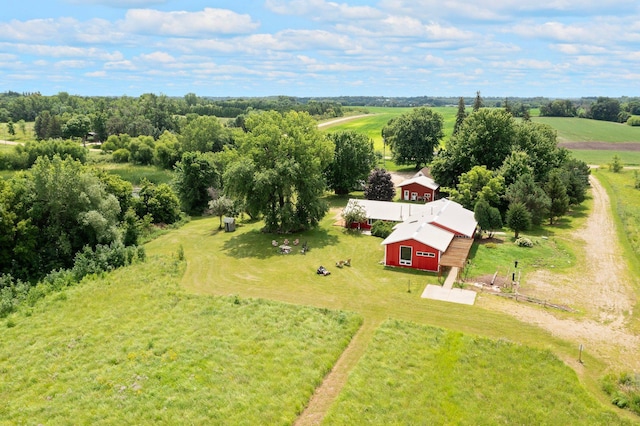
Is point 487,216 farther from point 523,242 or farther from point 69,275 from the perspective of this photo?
point 69,275

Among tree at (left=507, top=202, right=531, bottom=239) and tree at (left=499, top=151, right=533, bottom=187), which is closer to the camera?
tree at (left=507, top=202, right=531, bottom=239)

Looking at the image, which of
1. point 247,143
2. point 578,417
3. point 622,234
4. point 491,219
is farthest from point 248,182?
point 622,234

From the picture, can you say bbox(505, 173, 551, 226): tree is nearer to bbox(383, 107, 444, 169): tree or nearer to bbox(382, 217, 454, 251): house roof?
bbox(382, 217, 454, 251): house roof

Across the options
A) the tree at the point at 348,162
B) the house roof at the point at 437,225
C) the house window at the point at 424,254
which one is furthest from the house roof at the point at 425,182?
the house window at the point at 424,254

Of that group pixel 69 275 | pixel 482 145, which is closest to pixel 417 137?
pixel 482 145

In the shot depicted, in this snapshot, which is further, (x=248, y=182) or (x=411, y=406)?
(x=248, y=182)

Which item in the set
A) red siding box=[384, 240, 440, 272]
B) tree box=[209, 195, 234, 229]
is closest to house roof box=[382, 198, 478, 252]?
red siding box=[384, 240, 440, 272]

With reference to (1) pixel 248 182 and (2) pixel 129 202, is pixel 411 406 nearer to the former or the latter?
(1) pixel 248 182
